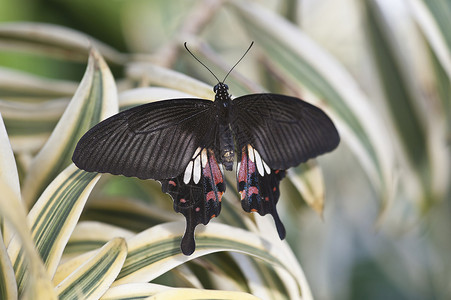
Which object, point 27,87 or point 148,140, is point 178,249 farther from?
point 27,87

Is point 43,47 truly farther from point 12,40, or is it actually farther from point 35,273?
point 35,273

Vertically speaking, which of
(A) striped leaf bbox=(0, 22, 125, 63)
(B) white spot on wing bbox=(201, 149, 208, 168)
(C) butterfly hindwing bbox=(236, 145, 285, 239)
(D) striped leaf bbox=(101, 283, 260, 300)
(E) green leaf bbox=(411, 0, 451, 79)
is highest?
(A) striped leaf bbox=(0, 22, 125, 63)

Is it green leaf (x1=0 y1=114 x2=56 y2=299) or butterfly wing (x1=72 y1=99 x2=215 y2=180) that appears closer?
green leaf (x1=0 y1=114 x2=56 y2=299)

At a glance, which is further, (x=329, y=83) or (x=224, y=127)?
(x=329, y=83)

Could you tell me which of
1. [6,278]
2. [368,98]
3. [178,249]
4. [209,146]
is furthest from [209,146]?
[368,98]

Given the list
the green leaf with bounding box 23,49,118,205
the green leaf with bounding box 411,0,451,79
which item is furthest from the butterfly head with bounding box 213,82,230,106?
the green leaf with bounding box 411,0,451,79

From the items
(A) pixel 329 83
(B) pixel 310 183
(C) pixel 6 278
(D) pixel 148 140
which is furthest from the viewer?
(A) pixel 329 83

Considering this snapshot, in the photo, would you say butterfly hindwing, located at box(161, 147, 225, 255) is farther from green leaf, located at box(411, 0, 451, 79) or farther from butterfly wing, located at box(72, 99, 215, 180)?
green leaf, located at box(411, 0, 451, 79)

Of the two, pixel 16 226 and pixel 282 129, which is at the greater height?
pixel 282 129
